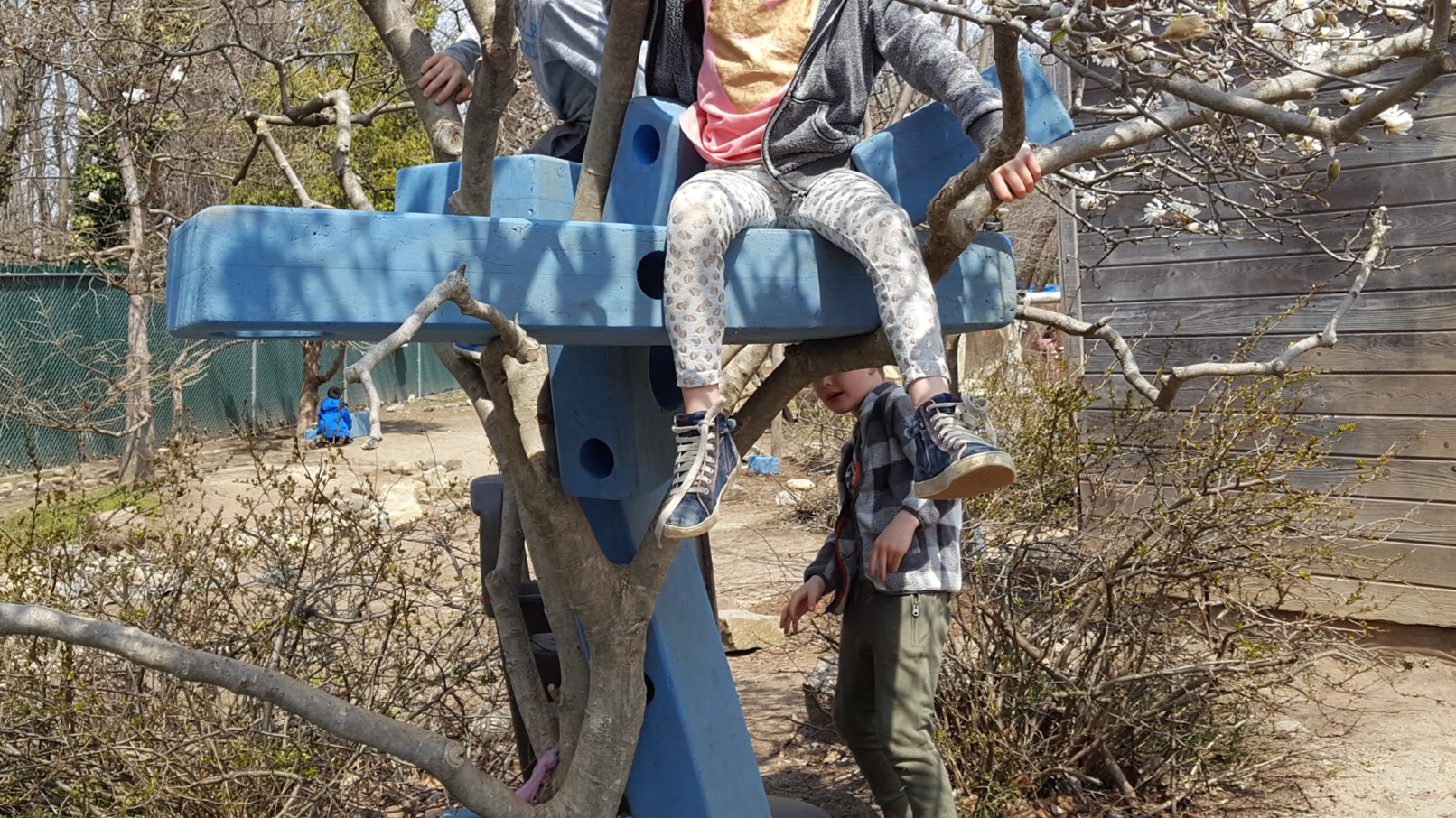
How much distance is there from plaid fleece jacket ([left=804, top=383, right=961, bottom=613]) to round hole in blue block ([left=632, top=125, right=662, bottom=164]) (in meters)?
0.93

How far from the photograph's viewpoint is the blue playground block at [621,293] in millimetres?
1651

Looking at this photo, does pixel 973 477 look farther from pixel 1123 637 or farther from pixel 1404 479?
pixel 1404 479

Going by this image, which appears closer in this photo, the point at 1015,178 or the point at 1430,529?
the point at 1015,178

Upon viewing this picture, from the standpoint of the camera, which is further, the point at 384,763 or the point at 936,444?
the point at 384,763

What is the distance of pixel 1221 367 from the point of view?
2.63m

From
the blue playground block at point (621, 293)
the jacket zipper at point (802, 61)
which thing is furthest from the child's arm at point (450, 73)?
the jacket zipper at point (802, 61)

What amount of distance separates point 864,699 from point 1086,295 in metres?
3.91

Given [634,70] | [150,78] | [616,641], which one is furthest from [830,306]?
[150,78]

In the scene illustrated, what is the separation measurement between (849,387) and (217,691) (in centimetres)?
190

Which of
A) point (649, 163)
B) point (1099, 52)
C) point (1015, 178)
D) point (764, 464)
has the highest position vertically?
point (1099, 52)

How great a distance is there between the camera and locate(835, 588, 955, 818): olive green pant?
2.87 metres

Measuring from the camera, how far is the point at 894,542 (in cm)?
282

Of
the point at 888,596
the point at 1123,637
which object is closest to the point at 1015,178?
the point at 888,596

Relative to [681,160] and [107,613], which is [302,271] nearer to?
[681,160]
